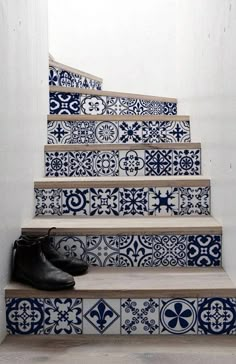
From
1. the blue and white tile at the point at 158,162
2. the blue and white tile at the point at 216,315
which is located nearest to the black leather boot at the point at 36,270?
the blue and white tile at the point at 216,315

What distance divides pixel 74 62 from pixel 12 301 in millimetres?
2338

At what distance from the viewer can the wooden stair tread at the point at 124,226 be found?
1497 millimetres

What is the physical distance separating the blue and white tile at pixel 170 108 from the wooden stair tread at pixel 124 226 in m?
1.14

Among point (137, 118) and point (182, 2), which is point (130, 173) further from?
point (182, 2)

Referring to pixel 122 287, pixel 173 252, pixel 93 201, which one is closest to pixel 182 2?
pixel 93 201

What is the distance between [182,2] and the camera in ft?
8.96

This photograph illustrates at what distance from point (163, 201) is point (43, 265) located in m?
0.63

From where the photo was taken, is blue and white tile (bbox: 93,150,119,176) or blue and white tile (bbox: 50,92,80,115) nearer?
blue and white tile (bbox: 93,150,119,176)

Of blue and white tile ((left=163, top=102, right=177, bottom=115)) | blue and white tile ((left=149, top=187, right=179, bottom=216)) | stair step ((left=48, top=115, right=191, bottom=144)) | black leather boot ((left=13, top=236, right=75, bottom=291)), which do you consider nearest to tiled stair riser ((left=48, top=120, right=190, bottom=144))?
stair step ((left=48, top=115, right=191, bottom=144))

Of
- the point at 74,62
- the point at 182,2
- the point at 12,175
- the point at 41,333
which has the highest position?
the point at 182,2

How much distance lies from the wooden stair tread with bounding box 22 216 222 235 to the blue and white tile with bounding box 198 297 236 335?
0.29 metres

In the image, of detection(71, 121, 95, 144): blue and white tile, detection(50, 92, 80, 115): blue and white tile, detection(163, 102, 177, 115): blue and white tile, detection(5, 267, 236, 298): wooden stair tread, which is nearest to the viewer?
detection(5, 267, 236, 298): wooden stair tread

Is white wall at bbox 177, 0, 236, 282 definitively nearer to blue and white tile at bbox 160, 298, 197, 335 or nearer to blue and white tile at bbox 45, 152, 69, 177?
blue and white tile at bbox 160, 298, 197, 335

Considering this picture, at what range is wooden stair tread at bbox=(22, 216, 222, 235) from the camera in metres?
1.50
